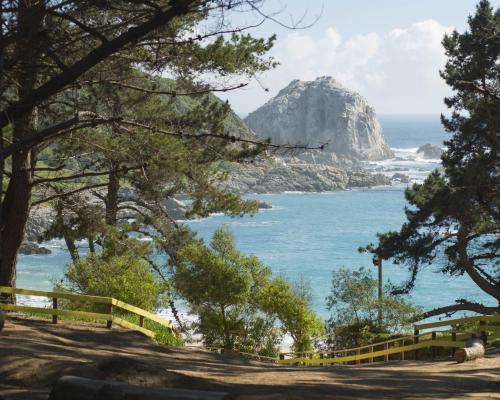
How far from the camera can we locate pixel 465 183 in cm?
2053

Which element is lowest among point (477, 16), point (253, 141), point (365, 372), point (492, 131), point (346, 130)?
point (365, 372)

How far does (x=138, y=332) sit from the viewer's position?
15.0m

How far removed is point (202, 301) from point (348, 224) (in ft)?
210

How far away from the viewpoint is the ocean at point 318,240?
60469mm

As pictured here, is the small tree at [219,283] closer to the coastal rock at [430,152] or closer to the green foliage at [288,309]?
the green foliage at [288,309]

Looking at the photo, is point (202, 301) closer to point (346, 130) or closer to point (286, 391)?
point (286, 391)

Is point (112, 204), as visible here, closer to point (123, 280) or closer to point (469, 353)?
point (123, 280)

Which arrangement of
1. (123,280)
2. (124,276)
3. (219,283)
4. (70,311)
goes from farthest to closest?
(219,283) < (124,276) < (123,280) < (70,311)

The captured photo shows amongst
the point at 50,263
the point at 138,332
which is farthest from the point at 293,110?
the point at 138,332

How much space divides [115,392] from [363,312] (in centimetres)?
2071

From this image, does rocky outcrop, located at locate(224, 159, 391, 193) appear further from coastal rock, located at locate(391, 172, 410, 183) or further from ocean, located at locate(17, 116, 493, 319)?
coastal rock, located at locate(391, 172, 410, 183)

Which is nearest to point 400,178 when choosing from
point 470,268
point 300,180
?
point 300,180

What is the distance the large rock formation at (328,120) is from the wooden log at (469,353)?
145m

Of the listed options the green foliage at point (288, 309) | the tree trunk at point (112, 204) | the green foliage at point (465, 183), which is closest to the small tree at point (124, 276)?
the tree trunk at point (112, 204)
